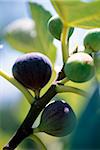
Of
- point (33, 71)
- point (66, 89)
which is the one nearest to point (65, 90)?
point (66, 89)

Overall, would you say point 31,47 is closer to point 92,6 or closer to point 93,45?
point 93,45

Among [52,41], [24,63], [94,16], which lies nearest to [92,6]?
[94,16]

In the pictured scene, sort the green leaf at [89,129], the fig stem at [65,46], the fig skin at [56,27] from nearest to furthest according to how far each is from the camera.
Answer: the green leaf at [89,129] < the fig stem at [65,46] < the fig skin at [56,27]

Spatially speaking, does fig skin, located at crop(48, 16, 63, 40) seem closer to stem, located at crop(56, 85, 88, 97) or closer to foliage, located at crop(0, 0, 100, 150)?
foliage, located at crop(0, 0, 100, 150)

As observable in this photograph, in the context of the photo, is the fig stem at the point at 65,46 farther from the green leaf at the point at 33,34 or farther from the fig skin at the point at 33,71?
the green leaf at the point at 33,34

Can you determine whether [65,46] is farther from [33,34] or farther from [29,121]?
[33,34]

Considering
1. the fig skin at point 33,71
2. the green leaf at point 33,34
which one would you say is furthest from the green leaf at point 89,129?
the green leaf at point 33,34
